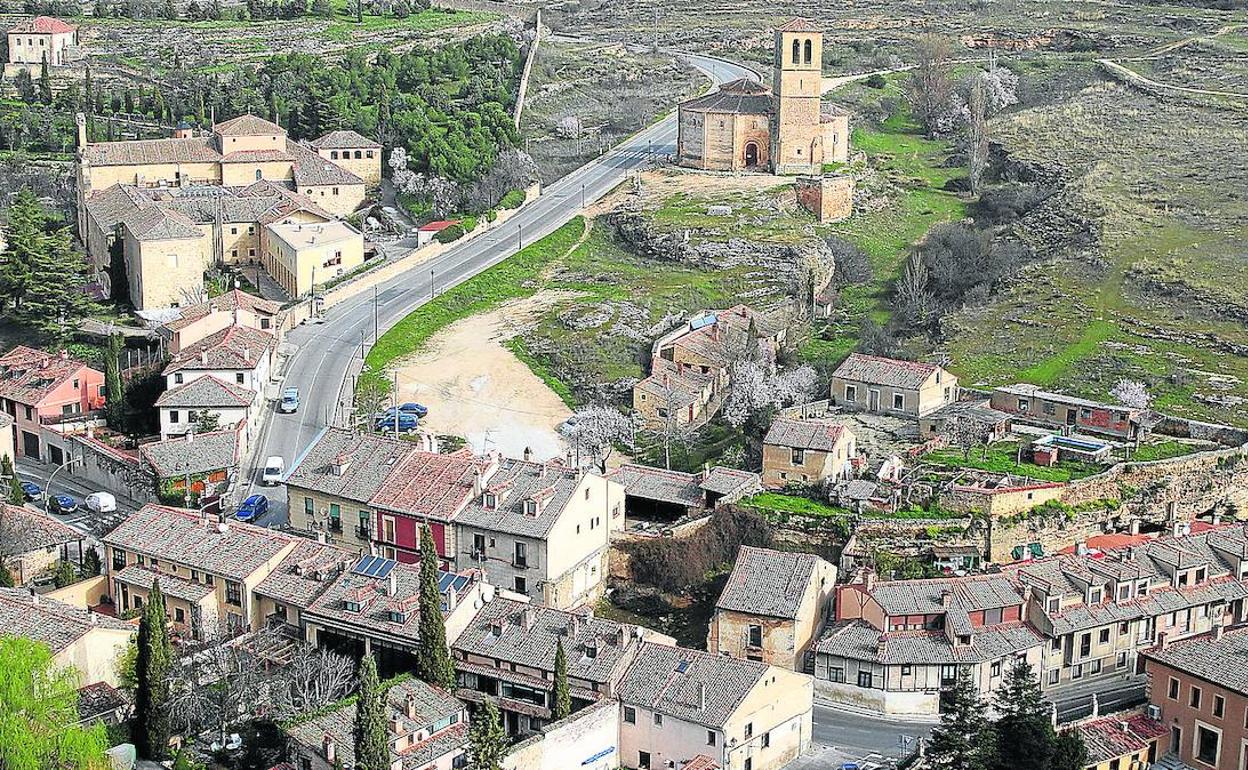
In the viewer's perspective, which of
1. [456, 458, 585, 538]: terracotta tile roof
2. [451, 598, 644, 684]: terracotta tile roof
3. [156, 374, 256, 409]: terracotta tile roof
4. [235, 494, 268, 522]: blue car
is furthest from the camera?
[156, 374, 256, 409]: terracotta tile roof

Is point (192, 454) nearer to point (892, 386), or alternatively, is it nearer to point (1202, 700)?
point (892, 386)

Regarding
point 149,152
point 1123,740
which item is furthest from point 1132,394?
point 149,152

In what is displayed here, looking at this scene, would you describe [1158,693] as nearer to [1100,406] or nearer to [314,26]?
[1100,406]

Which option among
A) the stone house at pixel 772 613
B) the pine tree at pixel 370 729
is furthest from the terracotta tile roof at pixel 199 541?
the stone house at pixel 772 613

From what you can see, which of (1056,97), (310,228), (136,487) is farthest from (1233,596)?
(1056,97)

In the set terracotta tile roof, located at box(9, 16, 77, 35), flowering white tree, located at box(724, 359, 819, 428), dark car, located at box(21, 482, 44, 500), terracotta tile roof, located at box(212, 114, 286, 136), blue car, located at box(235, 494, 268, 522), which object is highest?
terracotta tile roof, located at box(9, 16, 77, 35)

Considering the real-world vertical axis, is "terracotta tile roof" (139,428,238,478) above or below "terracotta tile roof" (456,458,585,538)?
below

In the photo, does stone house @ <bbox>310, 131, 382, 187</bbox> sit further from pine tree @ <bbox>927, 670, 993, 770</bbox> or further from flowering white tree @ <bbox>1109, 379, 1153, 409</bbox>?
pine tree @ <bbox>927, 670, 993, 770</bbox>

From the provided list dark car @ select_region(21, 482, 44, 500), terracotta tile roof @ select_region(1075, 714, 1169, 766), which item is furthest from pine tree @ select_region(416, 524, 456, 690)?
dark car @ select_region(21, 482, 44, 500)

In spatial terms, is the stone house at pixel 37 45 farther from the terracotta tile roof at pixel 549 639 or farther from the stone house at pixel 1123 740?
the stone house at pixel 1123 740
